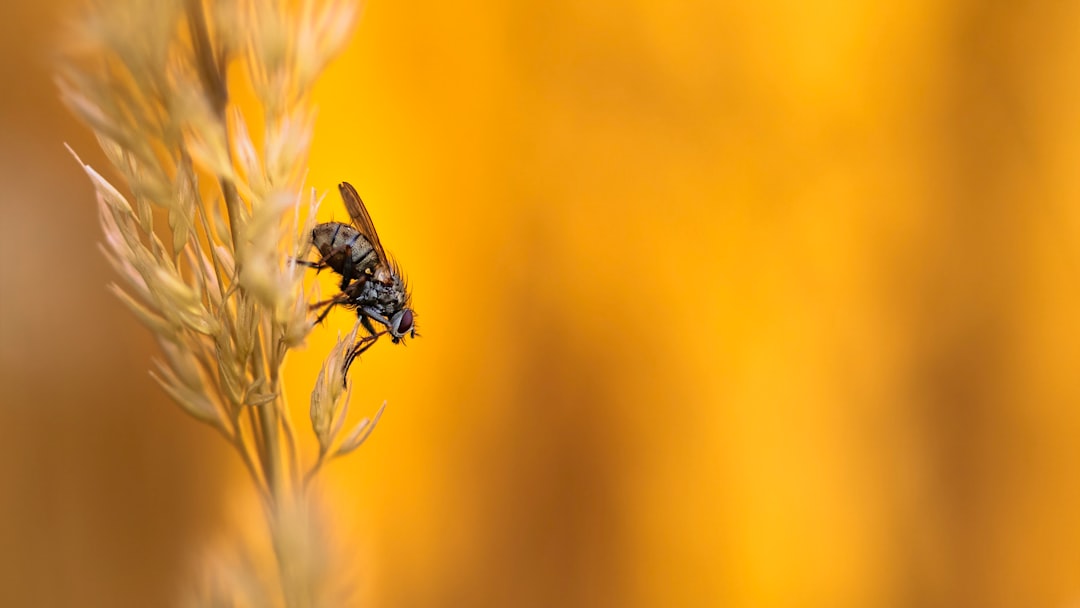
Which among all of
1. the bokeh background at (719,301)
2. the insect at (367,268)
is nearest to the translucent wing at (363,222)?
the insect at (367,268)

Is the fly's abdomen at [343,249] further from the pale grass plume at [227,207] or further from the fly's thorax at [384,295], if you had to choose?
the pale grass plume at [227,207]

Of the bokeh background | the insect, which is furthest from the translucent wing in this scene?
the bokeh background

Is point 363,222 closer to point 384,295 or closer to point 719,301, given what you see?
point 384,295

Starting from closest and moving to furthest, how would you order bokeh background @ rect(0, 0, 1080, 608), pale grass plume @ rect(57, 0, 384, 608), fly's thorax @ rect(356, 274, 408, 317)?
pale grass plume @ rect(57, 0, 384, 608) < fly's thorax @ rect(356, 274, 408, 317) < bokeh background @ rect(0, 0, 1080, 608)

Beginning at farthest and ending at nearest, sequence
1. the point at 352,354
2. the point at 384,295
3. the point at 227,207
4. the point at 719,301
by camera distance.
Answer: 1. the point at 719,301
2. the point at 384,295
3. the point at 352,354
4. the point at 227,207

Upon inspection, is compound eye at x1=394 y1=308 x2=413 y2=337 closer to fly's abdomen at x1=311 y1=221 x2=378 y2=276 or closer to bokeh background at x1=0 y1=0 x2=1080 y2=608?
fly's abdomen at x1=311 y1=221 x2=378 y2=276

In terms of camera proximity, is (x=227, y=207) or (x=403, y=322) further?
(x=403, y=322)

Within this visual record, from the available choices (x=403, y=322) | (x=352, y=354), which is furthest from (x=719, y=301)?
(x=352, y=354)
